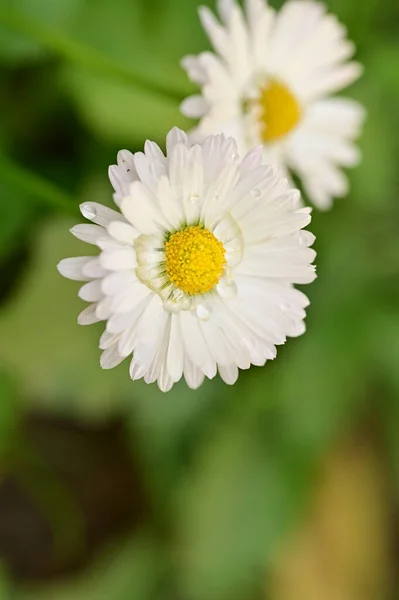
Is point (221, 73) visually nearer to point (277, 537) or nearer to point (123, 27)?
point (123, 27)

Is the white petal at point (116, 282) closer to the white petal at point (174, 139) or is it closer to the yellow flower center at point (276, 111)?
the white petal at point (174, 139)

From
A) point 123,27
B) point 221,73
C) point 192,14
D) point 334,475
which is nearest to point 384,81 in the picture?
point 192,14

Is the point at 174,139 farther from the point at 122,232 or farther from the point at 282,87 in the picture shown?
the point at 282,87

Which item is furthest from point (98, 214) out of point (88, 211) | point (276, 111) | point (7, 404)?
point (7, 404)

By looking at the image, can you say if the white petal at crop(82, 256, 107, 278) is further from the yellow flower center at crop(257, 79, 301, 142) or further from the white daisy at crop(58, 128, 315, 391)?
the yellow flower center at crop(257, 79, 301, 142)

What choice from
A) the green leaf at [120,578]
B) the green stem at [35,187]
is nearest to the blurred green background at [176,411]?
the green leaf at [120,578]

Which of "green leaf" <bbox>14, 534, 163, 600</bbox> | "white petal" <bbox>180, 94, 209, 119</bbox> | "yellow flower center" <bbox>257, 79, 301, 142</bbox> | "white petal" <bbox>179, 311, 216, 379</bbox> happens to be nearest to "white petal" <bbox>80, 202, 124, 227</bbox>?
"white petal" <bbox>179, 311, 216, 379</bbox>
